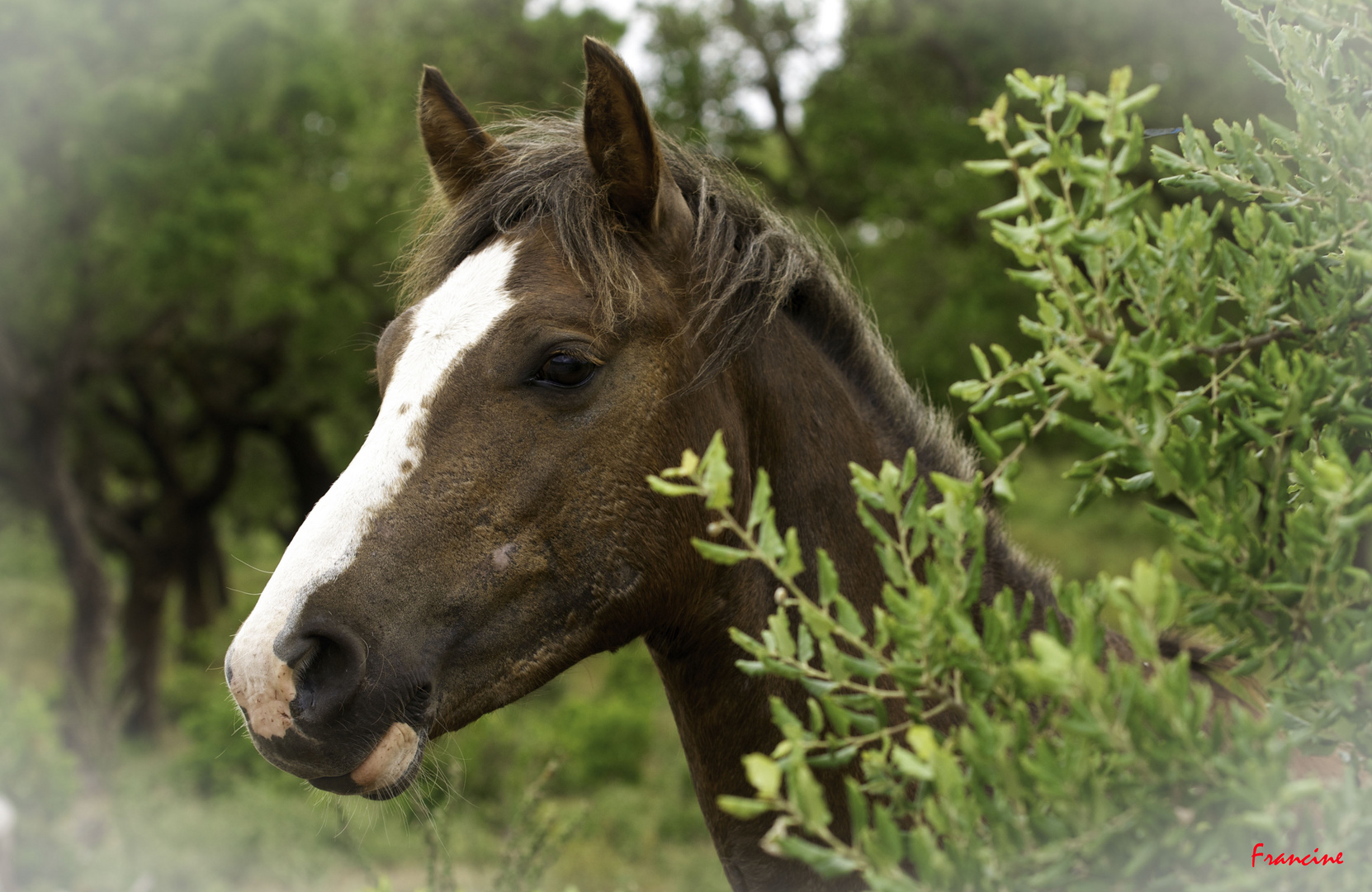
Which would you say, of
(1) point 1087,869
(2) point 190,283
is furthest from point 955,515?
(2) point 190,283

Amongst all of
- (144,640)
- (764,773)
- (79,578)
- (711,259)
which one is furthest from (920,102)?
(144,640)

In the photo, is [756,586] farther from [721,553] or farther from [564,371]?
[721,553]

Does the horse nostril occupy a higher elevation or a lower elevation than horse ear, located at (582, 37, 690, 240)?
lower

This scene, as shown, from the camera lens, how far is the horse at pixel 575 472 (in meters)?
1.65

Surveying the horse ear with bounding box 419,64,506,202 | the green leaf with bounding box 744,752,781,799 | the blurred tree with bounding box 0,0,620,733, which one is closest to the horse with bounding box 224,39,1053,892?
the horse ear with bounding box 419,64,506,202

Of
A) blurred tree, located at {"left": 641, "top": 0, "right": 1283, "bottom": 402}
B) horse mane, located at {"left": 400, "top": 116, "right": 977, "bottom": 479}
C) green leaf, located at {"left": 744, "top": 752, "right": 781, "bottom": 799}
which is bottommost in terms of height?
green leaf, located at {"left": 744, "top": 752, "right": 781, "bottom": 799}

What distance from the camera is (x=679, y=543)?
1912 mm

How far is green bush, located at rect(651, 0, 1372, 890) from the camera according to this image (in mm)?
1031

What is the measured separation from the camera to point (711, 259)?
2.04 metres

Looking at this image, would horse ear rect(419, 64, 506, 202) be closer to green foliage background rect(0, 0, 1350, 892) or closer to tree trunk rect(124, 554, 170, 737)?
green foliage background rect(0, 0, 1350, 892)

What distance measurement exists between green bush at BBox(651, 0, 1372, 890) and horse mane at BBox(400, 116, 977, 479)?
718 millimetres

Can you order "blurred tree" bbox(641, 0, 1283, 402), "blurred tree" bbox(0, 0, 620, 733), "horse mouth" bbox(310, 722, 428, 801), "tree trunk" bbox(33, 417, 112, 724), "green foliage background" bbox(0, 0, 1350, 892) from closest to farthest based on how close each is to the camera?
"horse mouth" bbox(310, 722, 428, 801), "blurred tree" bbox(641, 0, 1283, 402), "green foliage background" bbox(0, 0, 1350, 892), "blurred tree" bbox(0, 0, 620, 733), "tree trunk" bbox(33, 417, 112, 724)

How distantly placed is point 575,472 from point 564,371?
0.20 meters

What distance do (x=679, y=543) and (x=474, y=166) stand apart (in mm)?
1154
